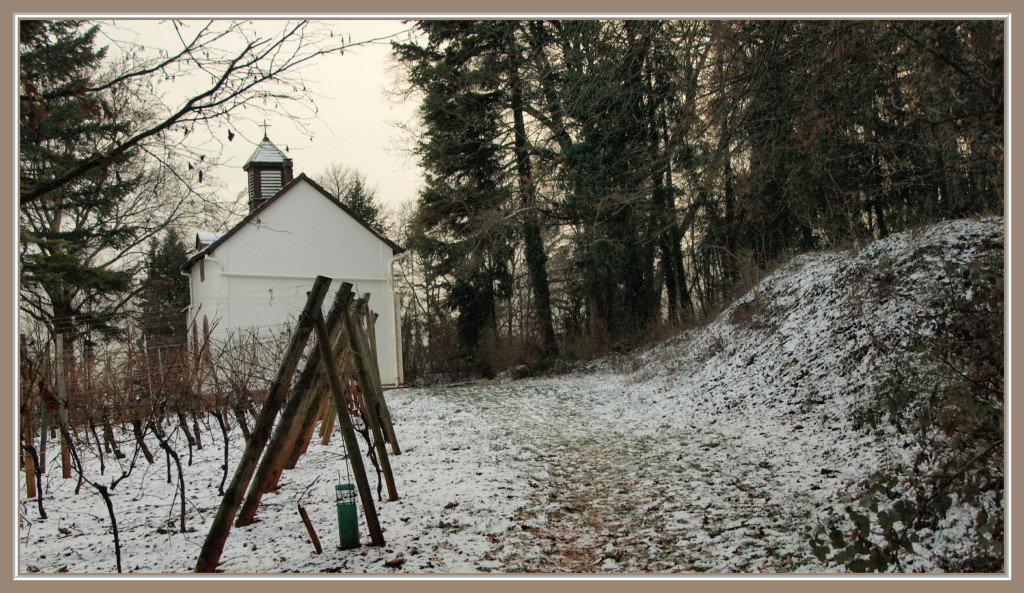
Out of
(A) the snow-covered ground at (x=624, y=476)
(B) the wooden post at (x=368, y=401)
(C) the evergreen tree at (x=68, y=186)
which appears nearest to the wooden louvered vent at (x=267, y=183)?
(A) the snow-covered ground at (x=624, y=476)

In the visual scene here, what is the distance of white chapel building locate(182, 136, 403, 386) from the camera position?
13164 millimetres

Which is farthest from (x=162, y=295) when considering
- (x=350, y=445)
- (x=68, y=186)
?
(x=350, y=445)

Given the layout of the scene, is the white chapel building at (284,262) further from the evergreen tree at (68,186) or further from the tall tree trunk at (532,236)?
the evergreen tree at (68,186)

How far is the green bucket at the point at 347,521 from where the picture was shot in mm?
3459

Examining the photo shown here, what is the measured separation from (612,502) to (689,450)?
1.87m

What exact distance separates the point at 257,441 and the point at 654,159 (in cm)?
639

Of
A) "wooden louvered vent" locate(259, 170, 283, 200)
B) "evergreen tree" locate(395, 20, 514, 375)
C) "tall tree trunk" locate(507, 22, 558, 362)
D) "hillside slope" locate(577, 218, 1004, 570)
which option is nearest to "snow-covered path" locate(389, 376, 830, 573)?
"hillside slope" locate(577, 218, 1004, 570)

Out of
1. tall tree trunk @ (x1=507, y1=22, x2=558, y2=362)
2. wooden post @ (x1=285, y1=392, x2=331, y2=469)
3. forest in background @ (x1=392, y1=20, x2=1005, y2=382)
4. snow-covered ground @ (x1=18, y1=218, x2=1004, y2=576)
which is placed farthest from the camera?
tall tree trunk @ (x1=507, y1=22, x2=558, y2=362)

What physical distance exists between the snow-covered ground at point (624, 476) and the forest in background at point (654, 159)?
1474mm

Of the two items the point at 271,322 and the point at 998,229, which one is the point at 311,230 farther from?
the point at 998,229

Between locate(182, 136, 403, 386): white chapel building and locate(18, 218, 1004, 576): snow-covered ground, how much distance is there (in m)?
4.33

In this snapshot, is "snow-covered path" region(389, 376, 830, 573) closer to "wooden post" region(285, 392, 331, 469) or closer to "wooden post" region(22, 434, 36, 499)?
"wooden post" region(285, 392, 331, 469)

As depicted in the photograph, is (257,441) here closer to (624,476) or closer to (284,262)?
(624,476)

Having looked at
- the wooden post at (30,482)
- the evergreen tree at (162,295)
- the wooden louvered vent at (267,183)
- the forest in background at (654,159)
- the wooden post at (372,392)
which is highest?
the wooden louvered vent at (267,183)
